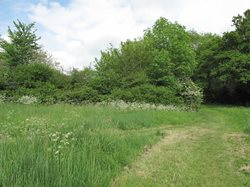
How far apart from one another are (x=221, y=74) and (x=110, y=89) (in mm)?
15726

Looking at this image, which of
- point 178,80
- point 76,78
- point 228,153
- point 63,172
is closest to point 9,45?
point 76,78

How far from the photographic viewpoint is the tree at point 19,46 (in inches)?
1371

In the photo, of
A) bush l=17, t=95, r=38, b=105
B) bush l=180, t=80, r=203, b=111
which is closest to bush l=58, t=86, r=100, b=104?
bush l=17, t=95, r=38, b=105

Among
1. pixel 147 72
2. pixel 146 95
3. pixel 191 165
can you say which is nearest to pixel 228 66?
pixel 147 72

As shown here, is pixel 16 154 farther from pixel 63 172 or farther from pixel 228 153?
pixel 228 153

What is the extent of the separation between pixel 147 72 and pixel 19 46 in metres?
12.7

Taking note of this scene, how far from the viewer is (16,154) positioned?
5.73 metres

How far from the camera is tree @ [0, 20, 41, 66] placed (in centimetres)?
3481

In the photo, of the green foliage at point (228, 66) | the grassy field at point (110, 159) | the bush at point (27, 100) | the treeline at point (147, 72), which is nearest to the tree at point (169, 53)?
the treeline at point (147, 72)

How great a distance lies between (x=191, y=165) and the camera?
8.39 meters

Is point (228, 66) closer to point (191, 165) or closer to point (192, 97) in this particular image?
point (192, 97)

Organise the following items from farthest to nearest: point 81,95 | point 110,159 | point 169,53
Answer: point 169,53 → point 81,95 → point 110,159

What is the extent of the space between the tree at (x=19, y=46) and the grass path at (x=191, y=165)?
26134 mm

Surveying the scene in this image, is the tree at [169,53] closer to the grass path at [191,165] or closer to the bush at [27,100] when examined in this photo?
the bush at [27,100]
